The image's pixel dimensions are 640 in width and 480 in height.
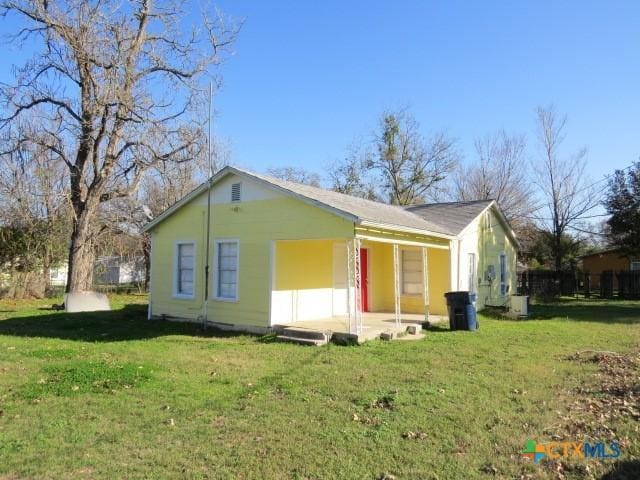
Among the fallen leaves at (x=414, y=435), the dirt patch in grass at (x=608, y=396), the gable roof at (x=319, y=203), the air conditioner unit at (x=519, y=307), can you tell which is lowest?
the fallen leaves at (x=414, y=435)

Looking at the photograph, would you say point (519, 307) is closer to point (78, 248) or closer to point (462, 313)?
point (462, 313)

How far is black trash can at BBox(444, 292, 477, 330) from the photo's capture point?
41.3 feet

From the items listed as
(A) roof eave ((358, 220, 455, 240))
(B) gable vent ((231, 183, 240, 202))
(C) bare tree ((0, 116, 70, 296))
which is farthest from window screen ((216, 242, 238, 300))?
(C) bare tree ((0, 116, 70, 296))

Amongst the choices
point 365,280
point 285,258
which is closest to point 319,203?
point 285,258

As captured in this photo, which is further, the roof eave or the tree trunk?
the tree trunk

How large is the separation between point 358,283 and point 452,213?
27.3 ft

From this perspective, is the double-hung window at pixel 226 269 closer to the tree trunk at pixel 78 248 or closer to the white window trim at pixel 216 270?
the white window trim at pixel 216 270

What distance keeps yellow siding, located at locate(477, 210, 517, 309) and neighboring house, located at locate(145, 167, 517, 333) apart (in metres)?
1.87

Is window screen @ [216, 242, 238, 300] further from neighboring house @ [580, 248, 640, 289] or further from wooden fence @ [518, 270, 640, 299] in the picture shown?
neighboring house @ [580, 248, 640, 289]

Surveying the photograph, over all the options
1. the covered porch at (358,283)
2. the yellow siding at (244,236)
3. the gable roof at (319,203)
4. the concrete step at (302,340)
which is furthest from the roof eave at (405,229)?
the concrete step at (302,340)

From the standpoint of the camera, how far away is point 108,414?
583 cm

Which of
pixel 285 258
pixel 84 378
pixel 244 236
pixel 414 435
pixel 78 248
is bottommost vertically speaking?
pixel 414 435

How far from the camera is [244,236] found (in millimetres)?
12586

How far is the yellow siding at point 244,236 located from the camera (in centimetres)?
1148
